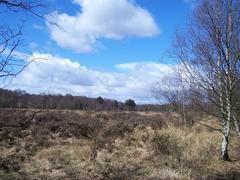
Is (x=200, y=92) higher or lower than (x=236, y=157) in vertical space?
higher

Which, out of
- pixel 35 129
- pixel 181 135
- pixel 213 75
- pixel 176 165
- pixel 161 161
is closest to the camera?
pixel 213 75

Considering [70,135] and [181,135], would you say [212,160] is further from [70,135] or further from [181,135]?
[70,135]

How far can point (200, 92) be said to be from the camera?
9148 millimetres

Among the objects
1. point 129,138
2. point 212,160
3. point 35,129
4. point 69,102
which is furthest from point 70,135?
point 69,102

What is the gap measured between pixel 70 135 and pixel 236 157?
9.74 m

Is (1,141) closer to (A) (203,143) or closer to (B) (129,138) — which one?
(B) (129,138)

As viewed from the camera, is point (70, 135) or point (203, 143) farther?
point (70, 135)

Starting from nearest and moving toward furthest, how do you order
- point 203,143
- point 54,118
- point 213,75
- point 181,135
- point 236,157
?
point 213,75 < point 236,157 < point 203,143 < point 181,135 < point 54,118

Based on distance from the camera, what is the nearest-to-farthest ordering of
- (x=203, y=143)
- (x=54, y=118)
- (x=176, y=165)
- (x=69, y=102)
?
(x=176, y=165) → (x=203, y=143) → (x=54, y=118) → (x=69, y=102)

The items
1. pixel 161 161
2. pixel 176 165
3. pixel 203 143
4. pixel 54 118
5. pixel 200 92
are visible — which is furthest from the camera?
pixel 54 118

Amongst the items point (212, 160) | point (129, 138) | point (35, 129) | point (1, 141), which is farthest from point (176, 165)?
point (35, 129)

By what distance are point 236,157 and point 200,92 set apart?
5729 mm

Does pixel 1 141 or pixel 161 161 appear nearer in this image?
pixel 161 161

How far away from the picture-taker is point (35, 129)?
2036 cm
